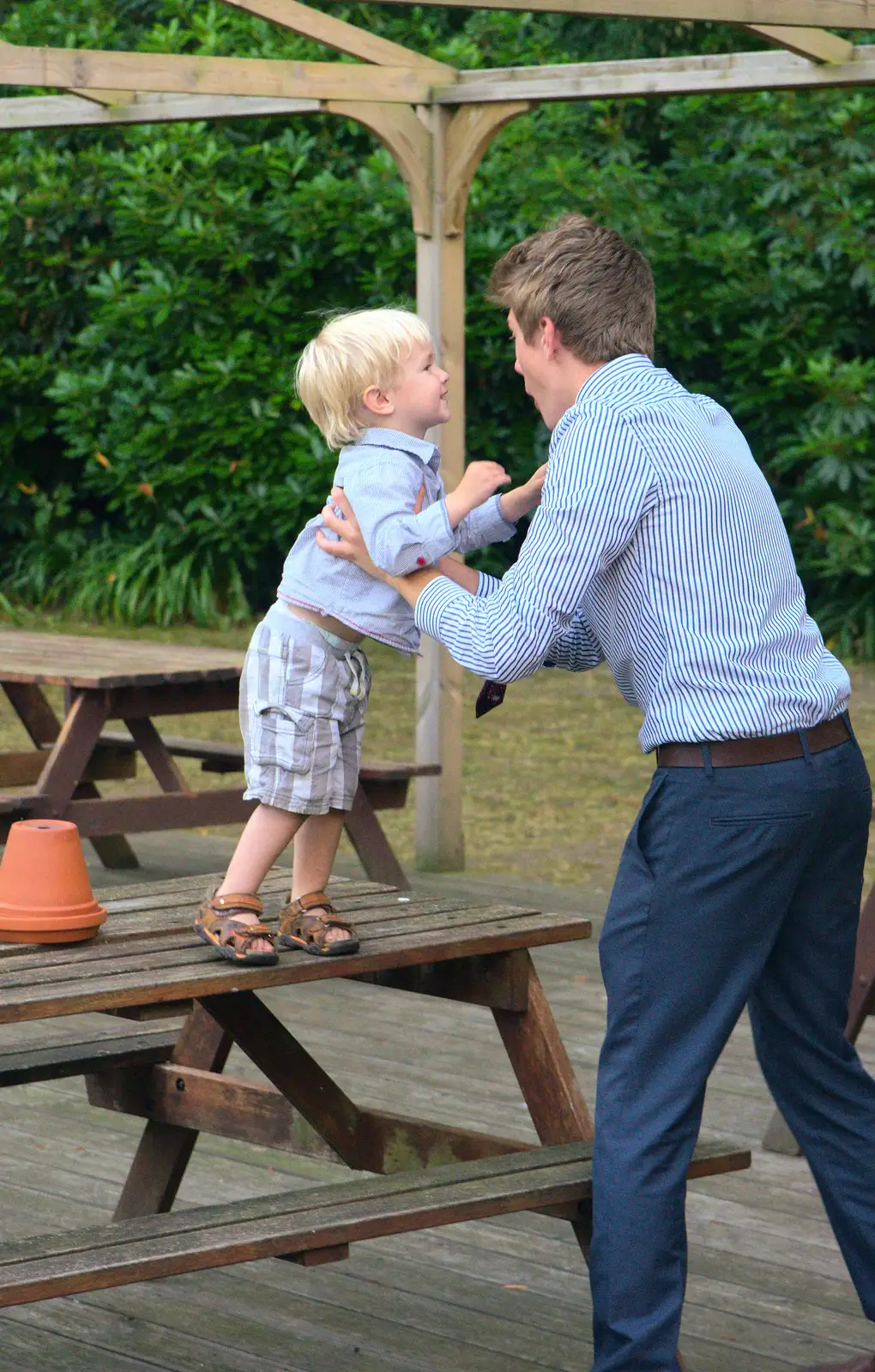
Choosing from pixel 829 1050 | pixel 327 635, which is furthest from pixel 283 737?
pixel 829 1050

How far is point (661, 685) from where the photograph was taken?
2715mm

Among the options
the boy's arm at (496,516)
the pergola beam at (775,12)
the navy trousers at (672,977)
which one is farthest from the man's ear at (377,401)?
the pergola beam at (775,12)

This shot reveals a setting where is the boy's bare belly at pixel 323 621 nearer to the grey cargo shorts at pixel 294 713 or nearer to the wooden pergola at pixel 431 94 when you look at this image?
the grey cargo shorts at pixel 294 713

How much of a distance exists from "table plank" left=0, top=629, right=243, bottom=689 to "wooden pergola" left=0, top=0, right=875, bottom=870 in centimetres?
91

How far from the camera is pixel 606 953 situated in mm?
2773

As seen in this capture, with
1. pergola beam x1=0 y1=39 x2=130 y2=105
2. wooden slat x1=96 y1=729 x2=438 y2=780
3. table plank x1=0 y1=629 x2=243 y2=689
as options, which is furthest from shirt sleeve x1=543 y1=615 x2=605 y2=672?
pergola beam x1=0 y1=39 x2=130 y2=105

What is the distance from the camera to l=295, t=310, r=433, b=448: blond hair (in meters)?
3.04

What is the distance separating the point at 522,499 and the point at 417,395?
0.77 ft

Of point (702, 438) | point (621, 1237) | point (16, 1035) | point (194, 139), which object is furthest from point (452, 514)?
point (194, 139)

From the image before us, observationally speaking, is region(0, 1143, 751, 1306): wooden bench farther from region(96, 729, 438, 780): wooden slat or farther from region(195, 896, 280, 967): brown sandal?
region(96, 729, 438, 780): wooden slat

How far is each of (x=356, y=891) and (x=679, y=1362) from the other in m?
0.96

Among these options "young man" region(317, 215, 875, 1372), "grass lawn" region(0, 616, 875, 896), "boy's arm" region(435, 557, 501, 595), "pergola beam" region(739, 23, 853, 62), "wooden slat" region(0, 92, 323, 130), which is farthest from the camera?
"grass lawn" region(0, 616, 875, 896)

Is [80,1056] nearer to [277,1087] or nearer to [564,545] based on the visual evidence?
[277,1087]

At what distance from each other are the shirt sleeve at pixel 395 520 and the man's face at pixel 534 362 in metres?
0.21
